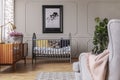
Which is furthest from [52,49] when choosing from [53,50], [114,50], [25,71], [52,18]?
[114,50]

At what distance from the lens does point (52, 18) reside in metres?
7.52

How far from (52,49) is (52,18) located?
1.26 m

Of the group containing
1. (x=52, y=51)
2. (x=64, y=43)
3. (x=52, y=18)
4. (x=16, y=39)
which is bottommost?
(x=52, y=51)

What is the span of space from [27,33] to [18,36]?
5.96 feet

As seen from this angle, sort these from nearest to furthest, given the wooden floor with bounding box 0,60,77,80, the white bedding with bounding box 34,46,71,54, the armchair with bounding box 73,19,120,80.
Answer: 1. the armchair with bounding box 73,19,120,80
2. the wooden floor with bounding box 0,60,77,80
3. the white bedding with bounding box 34,46,71,54

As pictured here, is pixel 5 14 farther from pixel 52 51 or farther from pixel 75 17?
pixel 75 17

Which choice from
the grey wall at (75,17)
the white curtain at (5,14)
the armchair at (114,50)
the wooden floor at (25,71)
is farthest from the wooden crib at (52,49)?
the armchair at (114,50)

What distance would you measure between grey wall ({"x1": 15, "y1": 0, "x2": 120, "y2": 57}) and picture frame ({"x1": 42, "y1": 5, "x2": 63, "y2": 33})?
138 mm

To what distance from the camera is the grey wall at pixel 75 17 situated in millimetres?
7605

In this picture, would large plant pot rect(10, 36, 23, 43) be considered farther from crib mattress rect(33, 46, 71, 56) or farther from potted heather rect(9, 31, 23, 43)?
crib mattress rect(33, 46, 71, 56)

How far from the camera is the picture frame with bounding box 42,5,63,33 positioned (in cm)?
752

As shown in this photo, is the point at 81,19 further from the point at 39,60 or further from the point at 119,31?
the point at 119,31

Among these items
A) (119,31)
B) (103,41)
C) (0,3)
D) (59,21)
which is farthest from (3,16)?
(119,31)

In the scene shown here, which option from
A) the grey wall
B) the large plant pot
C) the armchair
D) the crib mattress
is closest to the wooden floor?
the large plant pot
